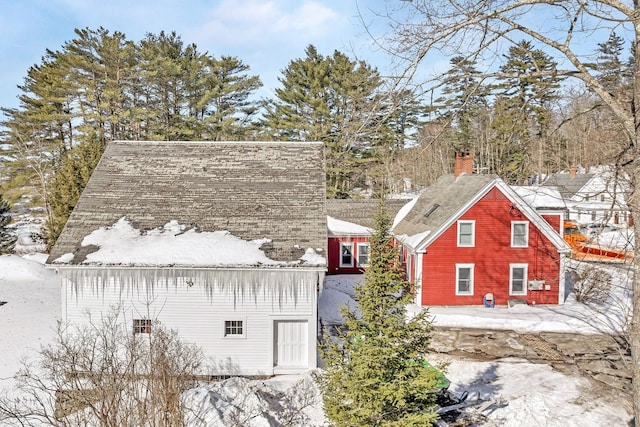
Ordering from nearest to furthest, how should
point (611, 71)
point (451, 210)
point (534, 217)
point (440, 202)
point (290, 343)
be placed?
point (611, 71) < point (290, 343) < point (534, 217) < point (451, 210) < point (440, 202)

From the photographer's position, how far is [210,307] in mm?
13055

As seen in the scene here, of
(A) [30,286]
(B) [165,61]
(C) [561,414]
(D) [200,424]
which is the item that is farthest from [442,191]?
(B) [165,61]

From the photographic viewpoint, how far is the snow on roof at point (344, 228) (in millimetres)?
25219

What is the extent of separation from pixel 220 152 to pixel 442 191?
515 inches

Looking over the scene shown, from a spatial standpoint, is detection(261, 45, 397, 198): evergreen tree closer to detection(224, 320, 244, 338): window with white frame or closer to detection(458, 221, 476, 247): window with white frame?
detection(458, 221, 476, 247): window with white frame

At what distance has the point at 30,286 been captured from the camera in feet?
71.5

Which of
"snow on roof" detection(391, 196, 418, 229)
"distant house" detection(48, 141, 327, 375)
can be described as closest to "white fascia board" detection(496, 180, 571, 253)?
"snow on roof" detection(391, 196, 418, 229)

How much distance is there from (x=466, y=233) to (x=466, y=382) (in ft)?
28.5

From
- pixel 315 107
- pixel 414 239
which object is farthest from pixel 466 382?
pixel 315 107

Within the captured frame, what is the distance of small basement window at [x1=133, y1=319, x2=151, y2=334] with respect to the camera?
13.1 meters

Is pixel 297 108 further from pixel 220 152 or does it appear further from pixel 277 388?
pixel 277 388

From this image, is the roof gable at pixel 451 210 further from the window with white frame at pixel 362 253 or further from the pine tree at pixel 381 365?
the pine tree at pixel 381 365

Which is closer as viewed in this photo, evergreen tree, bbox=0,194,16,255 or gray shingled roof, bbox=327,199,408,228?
gray shingled roof, bbox=327,199,408,228

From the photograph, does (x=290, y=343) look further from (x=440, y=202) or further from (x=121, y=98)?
(x=121, y=98)
